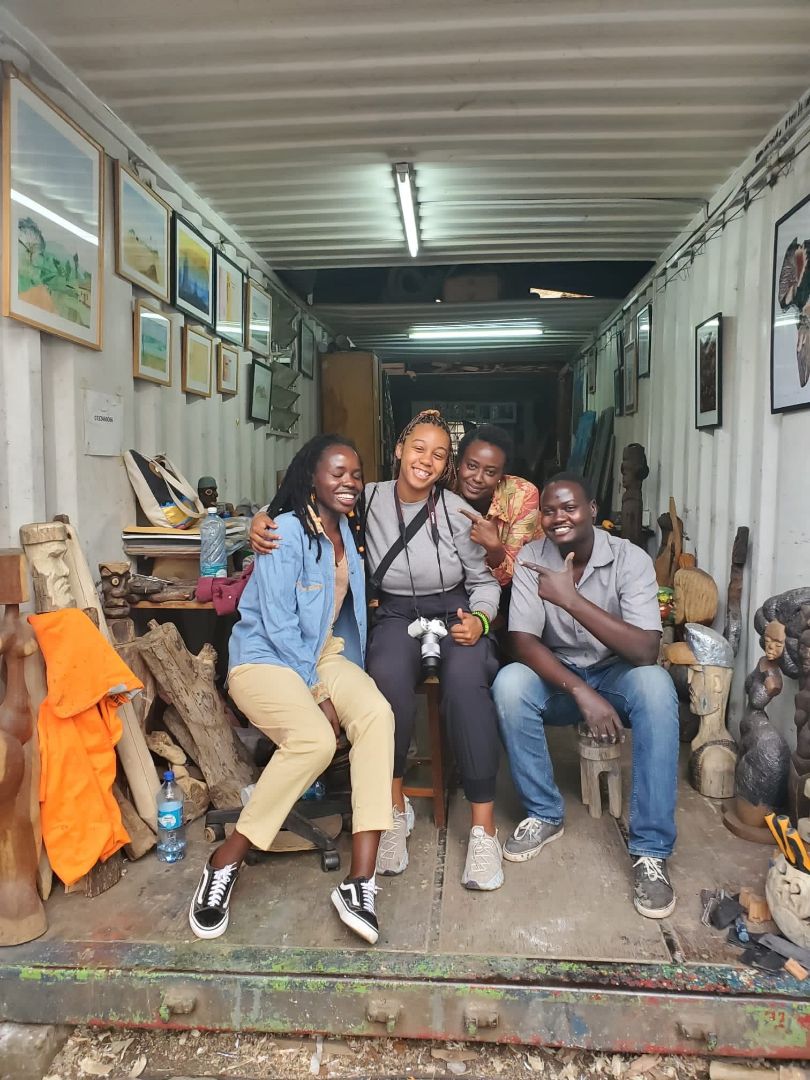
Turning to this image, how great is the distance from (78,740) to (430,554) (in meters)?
1.46

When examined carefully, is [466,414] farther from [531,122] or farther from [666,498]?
[531,122]

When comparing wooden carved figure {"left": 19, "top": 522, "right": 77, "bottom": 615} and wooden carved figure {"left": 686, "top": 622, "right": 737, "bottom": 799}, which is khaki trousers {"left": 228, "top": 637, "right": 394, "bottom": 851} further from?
wooden carved figure {"left": 686, "top": 622, "right": 737, "bottom": 799}

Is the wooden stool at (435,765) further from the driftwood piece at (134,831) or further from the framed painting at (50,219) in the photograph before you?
the framed painting at (50,219)

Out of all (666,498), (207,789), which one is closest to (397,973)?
(207,789)

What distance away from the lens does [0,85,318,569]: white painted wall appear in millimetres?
2939

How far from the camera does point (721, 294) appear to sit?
173 inches

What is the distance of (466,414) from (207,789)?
1164 cm

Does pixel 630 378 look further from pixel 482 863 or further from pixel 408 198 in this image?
pixel 482 863

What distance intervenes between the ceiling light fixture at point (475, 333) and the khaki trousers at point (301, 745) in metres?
7.03

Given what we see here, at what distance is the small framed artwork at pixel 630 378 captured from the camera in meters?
6.65

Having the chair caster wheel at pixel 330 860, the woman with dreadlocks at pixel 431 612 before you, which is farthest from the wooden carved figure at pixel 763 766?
the chair caster wheel at pixel 330 860

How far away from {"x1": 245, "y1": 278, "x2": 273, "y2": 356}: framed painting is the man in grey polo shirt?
3508 mm

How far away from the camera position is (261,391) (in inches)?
238

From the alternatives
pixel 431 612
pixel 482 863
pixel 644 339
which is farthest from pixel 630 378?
pixel 482 863
